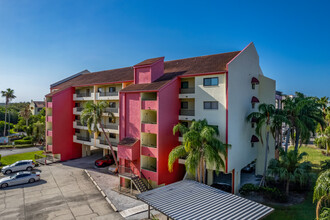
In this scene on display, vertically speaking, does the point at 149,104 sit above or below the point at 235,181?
above

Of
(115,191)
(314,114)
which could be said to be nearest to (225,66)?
(314,114)

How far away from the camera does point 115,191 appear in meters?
27.2

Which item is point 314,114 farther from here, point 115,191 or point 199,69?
point 115,191

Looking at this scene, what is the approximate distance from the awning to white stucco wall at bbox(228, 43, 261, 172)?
7.02 metres

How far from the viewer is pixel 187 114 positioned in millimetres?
28328

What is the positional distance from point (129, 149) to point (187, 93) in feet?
A: 35.7

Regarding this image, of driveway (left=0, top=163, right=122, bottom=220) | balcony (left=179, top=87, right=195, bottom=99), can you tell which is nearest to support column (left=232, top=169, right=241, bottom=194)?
balcony (left=179, top=87, right=195, bottom=99)

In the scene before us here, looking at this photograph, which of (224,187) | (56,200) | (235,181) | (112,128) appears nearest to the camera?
(56,200)

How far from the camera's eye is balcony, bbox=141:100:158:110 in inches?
1037

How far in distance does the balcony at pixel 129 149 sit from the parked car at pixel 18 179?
13.5 metres

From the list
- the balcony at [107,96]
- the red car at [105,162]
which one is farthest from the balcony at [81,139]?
the balcony at [107,96]

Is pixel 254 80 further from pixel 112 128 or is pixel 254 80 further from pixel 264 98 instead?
pixel 112 128

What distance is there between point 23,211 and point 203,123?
2182 cm

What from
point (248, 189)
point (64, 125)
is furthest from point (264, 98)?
point (64, 125)
